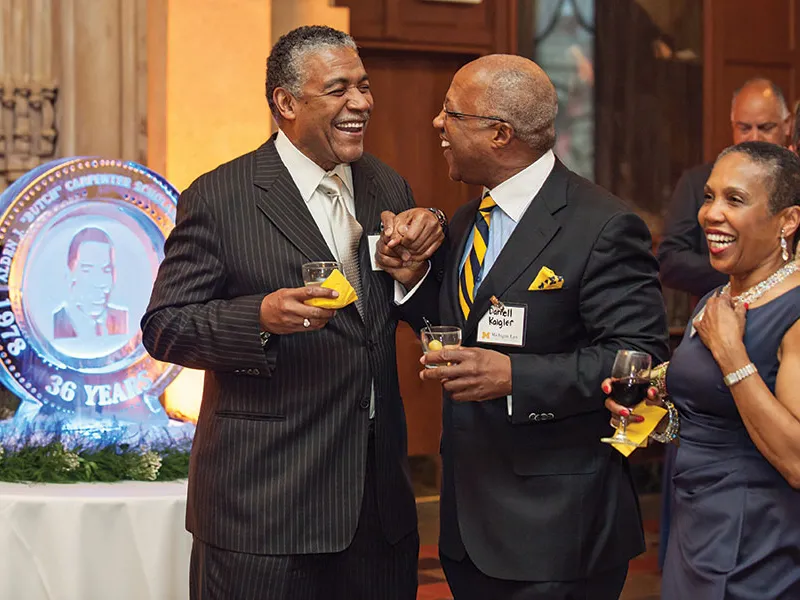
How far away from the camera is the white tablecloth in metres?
3.56

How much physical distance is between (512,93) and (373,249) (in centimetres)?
54

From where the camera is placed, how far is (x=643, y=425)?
9.08 ft

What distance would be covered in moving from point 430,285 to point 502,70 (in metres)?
0.59

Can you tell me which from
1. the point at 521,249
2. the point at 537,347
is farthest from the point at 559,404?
the point at 521,249

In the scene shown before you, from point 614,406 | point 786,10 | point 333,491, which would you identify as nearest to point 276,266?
point 333,491

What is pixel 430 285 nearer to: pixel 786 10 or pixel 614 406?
pixel 614 406

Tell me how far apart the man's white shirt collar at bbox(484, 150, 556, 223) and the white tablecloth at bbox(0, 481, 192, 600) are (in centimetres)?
139

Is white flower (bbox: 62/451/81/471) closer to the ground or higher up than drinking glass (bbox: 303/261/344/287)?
closer to the ground

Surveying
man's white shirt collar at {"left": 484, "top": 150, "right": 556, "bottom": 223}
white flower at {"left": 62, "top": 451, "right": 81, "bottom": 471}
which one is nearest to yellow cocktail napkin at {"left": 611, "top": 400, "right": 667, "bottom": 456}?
man's white shirt collar at {"left": 484, "top": 150, "right": 556, "bottom": 223}

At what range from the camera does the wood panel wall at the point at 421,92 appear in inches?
267

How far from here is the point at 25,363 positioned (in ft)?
12.4

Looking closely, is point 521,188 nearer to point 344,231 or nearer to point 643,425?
point 344,231

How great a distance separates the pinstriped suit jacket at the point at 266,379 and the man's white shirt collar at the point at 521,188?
47cm

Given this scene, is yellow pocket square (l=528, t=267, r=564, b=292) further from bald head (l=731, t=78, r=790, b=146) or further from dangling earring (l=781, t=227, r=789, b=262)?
bald head (l=731, t=78, r=790, b=146)
